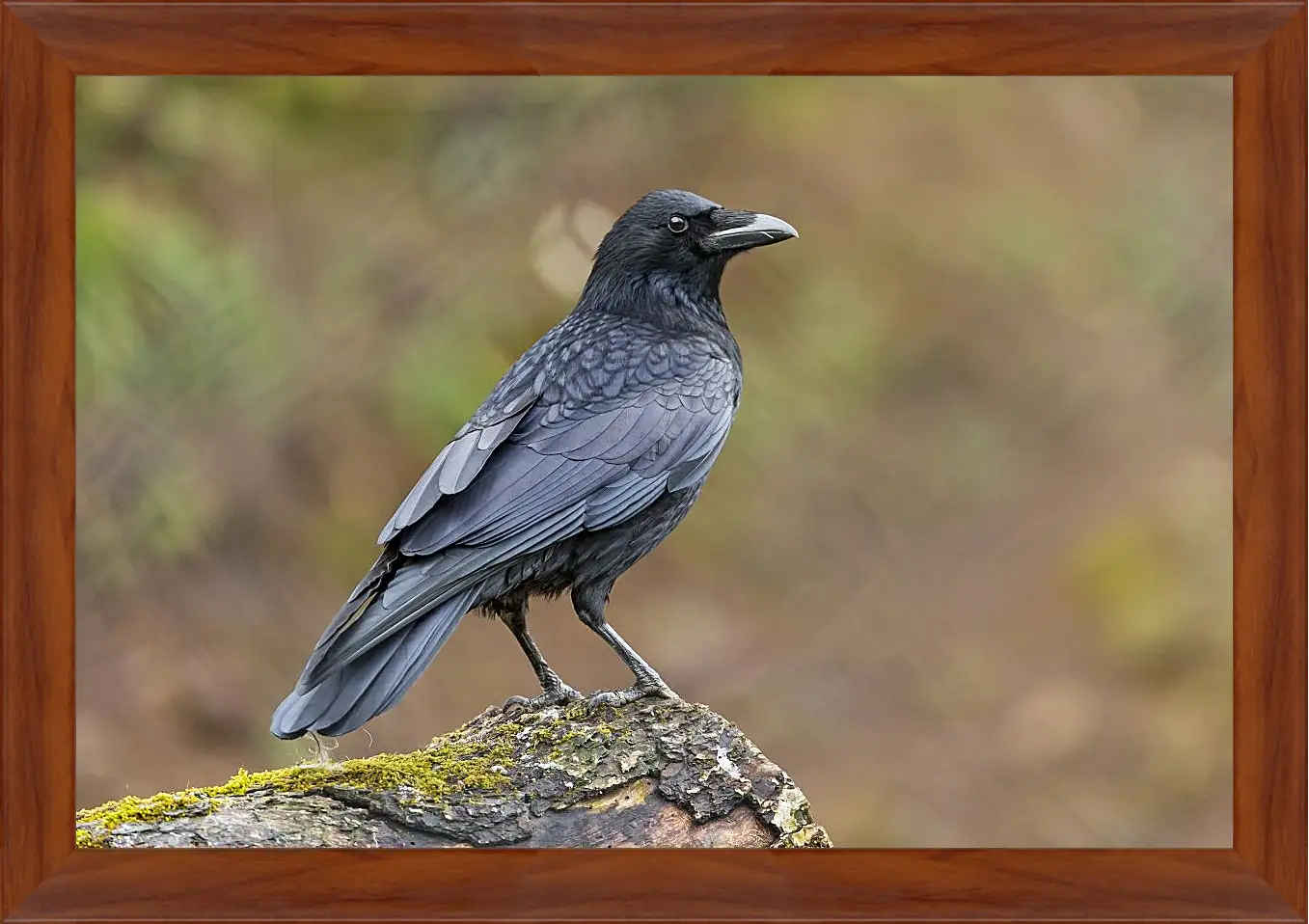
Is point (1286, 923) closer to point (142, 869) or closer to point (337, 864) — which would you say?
point (337, 864)

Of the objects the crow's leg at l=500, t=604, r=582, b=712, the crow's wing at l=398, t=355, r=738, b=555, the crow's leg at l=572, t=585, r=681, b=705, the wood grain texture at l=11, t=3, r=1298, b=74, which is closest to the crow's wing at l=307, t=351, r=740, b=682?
the crow's wing at l=398, t=355, r=738, b=555

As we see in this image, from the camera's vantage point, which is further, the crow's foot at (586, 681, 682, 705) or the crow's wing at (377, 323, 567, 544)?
the crow's foot at (586, 681, 682, 705)

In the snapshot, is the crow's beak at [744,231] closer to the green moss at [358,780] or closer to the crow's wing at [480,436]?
the crow's wing at [480,436]

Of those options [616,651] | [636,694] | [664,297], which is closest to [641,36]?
[664,297]

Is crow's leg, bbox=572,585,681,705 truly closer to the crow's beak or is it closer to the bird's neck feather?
the bird's neck feather

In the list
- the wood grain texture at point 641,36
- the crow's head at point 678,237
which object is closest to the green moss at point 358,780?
the crow's head at point 678,237

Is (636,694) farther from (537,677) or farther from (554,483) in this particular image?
(554,483)
